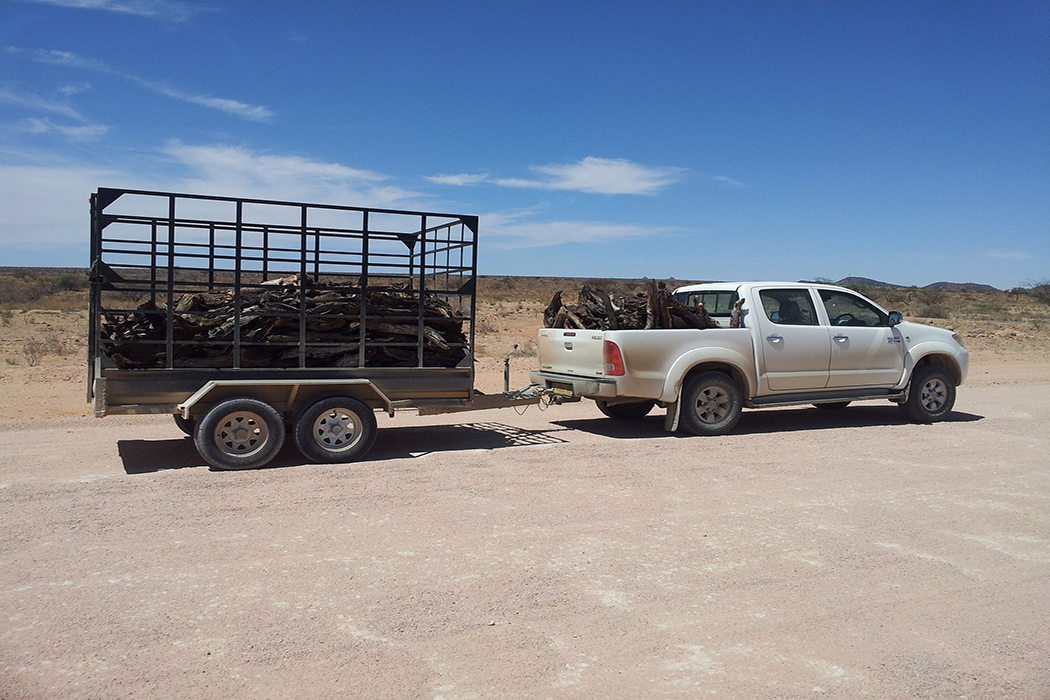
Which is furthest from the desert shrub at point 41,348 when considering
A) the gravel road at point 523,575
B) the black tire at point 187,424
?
the black tire at point 187,424

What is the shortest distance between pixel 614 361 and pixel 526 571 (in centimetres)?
498

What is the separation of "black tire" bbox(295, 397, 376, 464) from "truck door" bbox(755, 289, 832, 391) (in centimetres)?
516

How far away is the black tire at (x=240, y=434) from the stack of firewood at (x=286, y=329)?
530mm

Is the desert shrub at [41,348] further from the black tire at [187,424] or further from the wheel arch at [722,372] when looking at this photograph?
the wheel arch at [722,372]

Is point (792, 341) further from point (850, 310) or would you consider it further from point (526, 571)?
point (526, 571)

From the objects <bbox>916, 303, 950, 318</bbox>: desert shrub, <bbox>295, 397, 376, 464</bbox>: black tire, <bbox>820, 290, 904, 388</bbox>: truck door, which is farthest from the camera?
<bbox>916, 303, 950, 318</bbox>: desert shrub

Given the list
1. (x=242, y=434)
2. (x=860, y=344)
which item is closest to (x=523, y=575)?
(x=242, y=434)

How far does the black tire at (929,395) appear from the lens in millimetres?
12211

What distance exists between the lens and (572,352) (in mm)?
10984

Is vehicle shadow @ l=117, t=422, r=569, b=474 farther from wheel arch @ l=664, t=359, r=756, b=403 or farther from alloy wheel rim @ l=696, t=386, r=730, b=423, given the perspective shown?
alloy wheel rim @ l=696, t=386, r=730, b=423

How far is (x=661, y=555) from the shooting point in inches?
235

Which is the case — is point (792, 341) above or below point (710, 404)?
above

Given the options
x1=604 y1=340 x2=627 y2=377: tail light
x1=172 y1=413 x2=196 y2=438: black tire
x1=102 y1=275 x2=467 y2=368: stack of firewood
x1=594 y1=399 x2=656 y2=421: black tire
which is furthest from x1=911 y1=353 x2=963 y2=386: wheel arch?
x1=172 y1=413 x2=196 y2=438: black tire

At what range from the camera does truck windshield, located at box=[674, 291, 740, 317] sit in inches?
455
